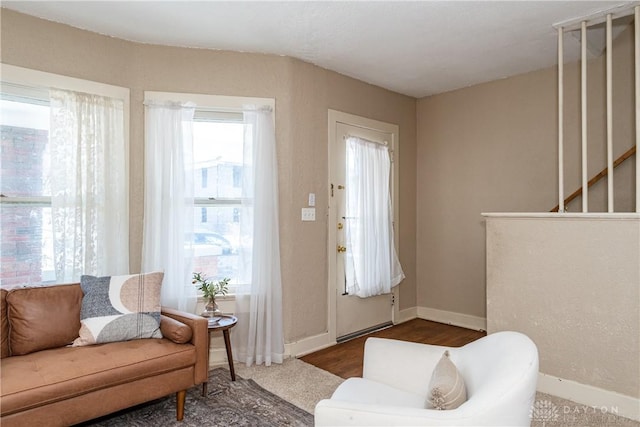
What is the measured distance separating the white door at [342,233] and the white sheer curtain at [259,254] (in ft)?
2.35

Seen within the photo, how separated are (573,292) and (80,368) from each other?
10.0ft

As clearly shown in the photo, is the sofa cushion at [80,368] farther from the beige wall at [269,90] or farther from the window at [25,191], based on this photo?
the beige wall at [269,90]

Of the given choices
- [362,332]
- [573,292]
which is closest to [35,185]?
[362,332]

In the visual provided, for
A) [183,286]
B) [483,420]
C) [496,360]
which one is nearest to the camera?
[483,420]

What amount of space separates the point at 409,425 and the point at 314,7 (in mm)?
2547

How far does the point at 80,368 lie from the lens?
7.09ft

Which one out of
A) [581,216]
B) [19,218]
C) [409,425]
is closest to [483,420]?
[409,425]

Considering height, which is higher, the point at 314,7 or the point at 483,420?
the point at 314,7

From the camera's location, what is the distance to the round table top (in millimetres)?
2918

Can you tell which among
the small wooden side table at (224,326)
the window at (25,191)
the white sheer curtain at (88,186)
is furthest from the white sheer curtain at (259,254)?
the window at (25,191)

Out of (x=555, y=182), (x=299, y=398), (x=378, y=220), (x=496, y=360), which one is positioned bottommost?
(x=299, y=398)

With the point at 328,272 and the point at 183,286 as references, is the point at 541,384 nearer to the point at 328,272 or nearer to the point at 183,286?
the point at 328,272

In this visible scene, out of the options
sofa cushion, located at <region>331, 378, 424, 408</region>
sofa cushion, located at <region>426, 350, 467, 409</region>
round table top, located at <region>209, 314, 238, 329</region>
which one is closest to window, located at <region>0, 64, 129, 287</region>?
round table top, located at <region>209, 314, 238, 329</region>

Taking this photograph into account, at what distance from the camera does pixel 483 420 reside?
4.25 feet
